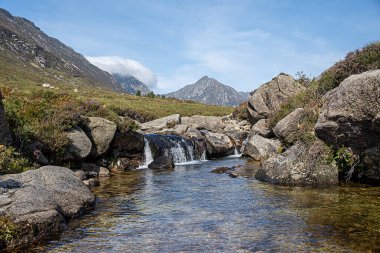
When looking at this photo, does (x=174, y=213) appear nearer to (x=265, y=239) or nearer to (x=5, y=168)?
(x=265, y=239)

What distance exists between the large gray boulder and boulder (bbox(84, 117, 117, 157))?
12.4 meters

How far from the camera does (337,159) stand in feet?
74.2

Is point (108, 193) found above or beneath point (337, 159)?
beneath

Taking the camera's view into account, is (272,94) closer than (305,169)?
No

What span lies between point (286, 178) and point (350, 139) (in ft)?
15.1

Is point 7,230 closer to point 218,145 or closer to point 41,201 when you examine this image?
point 41,201

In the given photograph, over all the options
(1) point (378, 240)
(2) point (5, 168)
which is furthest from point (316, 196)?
(2) point (5, 168)

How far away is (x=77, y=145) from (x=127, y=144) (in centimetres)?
782

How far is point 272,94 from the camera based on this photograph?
4791 centimetres

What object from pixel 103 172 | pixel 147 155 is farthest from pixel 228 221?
pixel 147 155

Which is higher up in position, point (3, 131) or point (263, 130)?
point (263, 130)

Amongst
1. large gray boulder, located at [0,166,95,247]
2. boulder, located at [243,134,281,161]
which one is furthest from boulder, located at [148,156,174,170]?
large gray boulder, located at [0,166,95,247]

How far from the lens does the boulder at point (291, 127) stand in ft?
95.6

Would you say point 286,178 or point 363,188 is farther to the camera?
point 286,178
